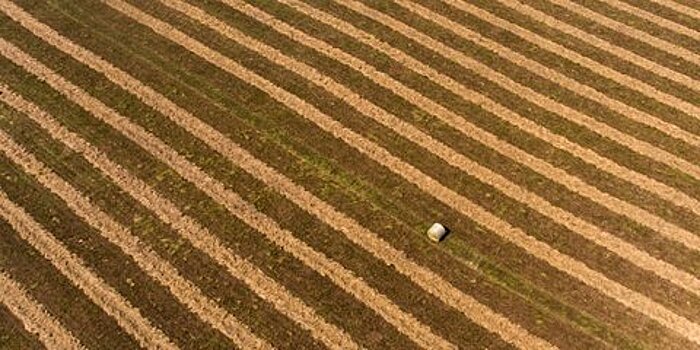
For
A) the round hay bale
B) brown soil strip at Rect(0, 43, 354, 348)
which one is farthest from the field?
the round hay bale

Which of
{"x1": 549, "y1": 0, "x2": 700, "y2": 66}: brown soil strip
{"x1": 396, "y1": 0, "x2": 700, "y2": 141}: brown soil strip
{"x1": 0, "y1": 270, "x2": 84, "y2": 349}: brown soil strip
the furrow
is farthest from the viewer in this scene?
{"x1": 549, "y1": 0, "x2": 700, "y2": 66}: brown soil strip

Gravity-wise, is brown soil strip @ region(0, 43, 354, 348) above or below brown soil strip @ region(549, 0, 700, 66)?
below

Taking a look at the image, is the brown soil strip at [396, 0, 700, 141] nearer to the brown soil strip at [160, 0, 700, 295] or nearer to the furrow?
the furrow

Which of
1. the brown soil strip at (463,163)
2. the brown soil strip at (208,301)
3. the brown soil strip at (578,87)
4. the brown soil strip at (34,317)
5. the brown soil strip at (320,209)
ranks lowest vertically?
the brown soil strip at (34,317)

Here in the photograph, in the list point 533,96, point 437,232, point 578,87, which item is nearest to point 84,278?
point 437,232

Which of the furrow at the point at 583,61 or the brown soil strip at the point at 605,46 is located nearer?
the furrow at the point at 583,61

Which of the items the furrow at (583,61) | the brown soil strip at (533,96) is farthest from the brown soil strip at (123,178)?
the furrow at (583,61)

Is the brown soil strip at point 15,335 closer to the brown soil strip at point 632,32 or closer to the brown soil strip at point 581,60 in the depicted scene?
the brown soil strip at point 581,60

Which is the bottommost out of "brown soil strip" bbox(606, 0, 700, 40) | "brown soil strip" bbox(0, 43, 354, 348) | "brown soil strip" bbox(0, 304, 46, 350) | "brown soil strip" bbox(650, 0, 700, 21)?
"brown soil strip" bbox(0, 304, 46, 350)
